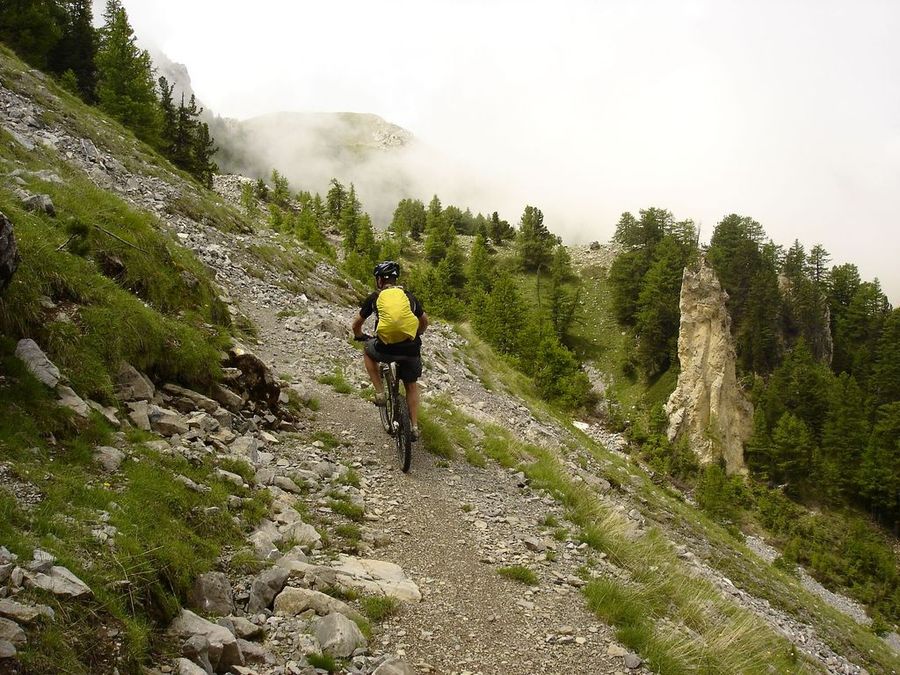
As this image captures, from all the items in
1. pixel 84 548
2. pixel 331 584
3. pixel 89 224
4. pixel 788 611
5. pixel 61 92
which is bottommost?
Answer: pixel 788 611

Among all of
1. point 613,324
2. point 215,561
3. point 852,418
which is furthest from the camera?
point 613,324

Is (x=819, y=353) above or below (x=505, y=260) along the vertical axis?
below

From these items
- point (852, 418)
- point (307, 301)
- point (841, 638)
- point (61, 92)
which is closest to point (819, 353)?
point (852, 418)

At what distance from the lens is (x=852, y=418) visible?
68500mm

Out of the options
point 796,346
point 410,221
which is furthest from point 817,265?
point 410,221

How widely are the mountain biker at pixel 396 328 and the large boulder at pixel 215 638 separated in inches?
200

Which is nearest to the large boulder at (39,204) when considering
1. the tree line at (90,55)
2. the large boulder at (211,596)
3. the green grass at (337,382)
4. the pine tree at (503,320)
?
the green grass at (337,382)

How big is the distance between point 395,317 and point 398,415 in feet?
5.53

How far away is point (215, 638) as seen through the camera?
4145 millimetres

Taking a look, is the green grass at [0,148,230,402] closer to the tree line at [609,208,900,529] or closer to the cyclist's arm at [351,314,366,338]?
the cyclist's arm at [351,314,366,338]

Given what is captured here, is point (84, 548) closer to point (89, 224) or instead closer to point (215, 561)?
point (215, 561)

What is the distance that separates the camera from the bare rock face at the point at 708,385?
6912 cm

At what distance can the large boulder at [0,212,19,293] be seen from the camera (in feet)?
18.1

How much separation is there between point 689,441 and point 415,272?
41914 mm
